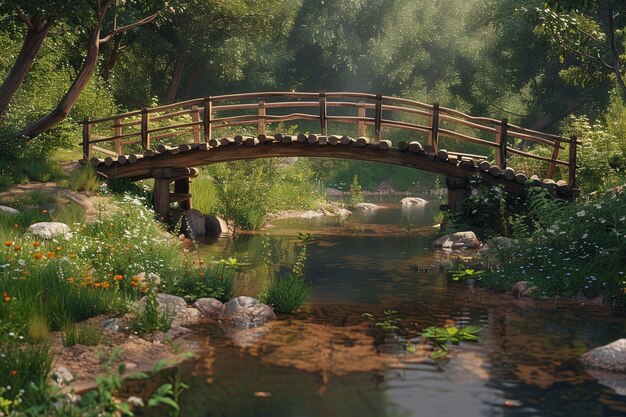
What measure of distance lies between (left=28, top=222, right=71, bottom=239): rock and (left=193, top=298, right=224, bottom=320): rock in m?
3.16

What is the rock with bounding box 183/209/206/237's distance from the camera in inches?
871

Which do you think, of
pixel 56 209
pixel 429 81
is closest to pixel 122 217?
pixel 56 209

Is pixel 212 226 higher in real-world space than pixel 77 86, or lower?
lower

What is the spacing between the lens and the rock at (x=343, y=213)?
2848 centimetres

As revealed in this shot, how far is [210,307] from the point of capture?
12.3 metres

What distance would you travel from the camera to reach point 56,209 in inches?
734

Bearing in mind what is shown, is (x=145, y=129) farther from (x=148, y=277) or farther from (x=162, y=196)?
(x=148, y=277)

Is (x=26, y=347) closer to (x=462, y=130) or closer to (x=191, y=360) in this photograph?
(x=191, y=360)

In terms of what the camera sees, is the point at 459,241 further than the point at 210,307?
Yes

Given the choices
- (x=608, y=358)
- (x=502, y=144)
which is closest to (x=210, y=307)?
(x=608, y=358)

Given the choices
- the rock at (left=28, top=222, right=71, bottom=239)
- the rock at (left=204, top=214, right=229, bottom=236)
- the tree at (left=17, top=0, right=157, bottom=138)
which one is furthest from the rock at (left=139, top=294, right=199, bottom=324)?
the tree at (left=17, top=0, right=157, bottom=138)

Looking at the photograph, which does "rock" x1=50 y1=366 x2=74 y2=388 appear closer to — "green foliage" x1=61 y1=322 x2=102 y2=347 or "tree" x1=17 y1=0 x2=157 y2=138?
"green foliage" x1=61 y1=322 x2=102 y2=347

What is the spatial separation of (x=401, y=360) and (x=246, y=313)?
2643mm

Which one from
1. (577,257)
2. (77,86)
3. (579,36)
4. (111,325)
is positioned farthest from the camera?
(579,36)
